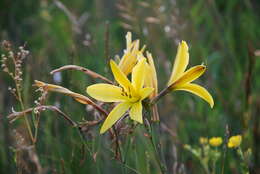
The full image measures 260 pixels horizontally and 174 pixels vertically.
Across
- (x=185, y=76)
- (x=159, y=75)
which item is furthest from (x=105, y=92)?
(x=159, y=75)

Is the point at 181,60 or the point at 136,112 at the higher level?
the point at 181,60

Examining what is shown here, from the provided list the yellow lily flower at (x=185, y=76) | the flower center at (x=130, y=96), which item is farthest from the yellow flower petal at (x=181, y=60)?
the flower center at (x=130, y=96)

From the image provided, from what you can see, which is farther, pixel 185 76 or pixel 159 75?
pixel 159 75

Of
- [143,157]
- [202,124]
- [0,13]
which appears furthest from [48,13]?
[143,157]

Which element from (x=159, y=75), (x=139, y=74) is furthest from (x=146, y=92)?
(x=159, y=75)

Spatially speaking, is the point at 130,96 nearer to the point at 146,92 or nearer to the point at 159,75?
the point at 146,92

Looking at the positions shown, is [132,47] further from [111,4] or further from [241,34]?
[111,4]

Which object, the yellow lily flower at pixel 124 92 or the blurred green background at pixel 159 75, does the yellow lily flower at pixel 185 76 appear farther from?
the blurred green background at pixel 159 75
